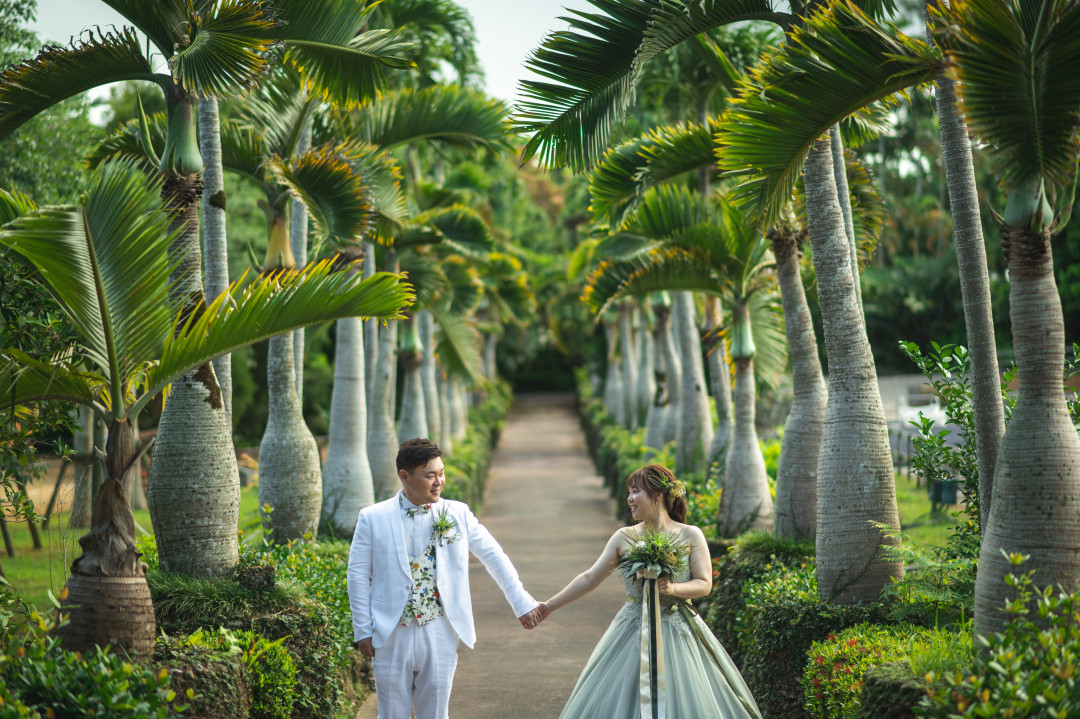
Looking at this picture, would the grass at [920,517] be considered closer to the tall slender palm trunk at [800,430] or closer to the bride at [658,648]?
the tall slender palm trunk at [800,430]

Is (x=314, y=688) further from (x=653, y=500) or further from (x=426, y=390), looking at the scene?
(x=426, y=390)

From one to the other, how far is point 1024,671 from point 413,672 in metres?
2.49

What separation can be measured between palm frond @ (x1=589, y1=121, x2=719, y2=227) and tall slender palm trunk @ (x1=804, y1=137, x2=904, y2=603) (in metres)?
2.75

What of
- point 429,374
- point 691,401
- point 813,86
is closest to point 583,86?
point 813,86

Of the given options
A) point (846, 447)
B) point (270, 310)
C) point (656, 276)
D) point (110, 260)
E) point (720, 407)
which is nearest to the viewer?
point (110, 260)

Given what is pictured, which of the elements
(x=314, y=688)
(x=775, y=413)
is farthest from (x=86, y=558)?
(x=775, y=413)

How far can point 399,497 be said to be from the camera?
15.3 feet

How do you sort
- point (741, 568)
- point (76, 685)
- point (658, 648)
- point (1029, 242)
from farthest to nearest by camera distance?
1. point (741, 568)
2. point (658, 648)
3. point (1029, 242)
4. point (76, 685)

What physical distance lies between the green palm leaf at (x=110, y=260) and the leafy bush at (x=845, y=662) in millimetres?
3721

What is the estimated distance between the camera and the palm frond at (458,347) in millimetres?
17203

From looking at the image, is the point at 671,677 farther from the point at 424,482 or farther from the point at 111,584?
the point at 111,584

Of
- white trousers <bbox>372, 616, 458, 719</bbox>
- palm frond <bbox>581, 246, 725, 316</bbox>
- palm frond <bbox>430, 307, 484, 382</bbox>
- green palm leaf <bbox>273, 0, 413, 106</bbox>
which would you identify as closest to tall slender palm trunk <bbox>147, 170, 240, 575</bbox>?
green palm leaf <bbox>273, 0, 413, 106</bbox>

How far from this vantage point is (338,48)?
6.81 metres

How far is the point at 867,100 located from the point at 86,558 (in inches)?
171
